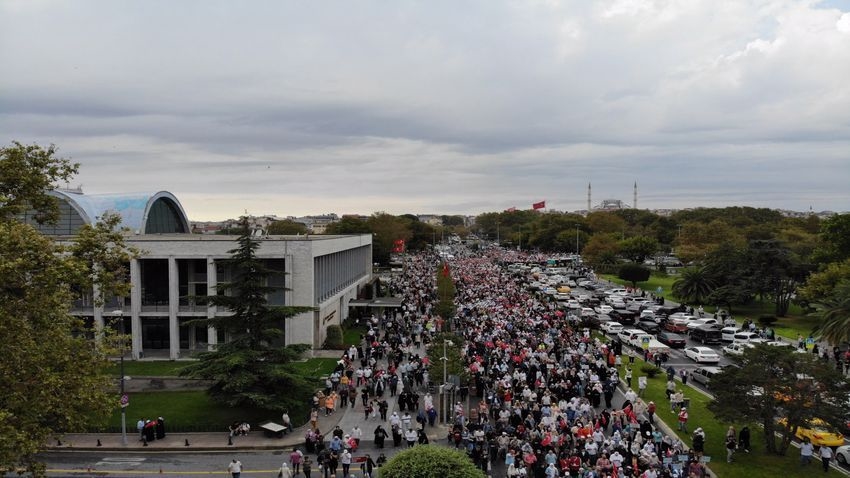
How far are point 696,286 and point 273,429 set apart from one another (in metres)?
47.0

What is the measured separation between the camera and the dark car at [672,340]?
41188 millimetres

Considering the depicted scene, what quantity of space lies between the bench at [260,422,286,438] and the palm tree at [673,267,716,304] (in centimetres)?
4580

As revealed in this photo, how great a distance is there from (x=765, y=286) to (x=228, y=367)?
4771 centimetres

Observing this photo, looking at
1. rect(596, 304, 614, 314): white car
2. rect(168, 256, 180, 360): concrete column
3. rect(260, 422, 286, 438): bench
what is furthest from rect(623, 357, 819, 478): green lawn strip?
rect(168, 256, 180, 360): concrete column

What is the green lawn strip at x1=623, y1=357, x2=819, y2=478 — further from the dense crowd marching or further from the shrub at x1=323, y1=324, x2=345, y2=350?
the shrub at x1=323, y1=324, x2=345, y2=350

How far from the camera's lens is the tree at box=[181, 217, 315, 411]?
25.3 meters

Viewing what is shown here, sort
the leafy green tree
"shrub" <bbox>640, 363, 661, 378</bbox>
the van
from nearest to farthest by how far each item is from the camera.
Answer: "shrub" <bbox>640, 363, 661, 378</bbox>
the van
the leafy green tree

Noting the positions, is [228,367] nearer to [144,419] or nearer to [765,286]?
[144,419]

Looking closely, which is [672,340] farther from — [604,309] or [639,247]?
[639,247]

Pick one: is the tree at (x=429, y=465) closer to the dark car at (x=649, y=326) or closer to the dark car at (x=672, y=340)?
the dark car at (x=672, y=340)

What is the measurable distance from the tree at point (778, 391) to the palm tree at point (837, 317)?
17.1 m

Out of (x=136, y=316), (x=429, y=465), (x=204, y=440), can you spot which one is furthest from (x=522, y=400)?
(x=136, y=316)

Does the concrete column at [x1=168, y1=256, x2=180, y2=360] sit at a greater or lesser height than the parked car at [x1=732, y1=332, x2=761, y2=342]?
greater

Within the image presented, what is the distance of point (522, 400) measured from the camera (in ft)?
88.1
